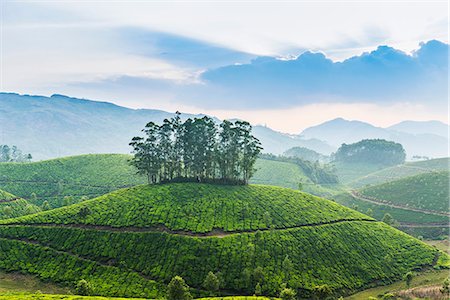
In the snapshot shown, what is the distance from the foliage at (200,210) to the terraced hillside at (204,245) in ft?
0.94

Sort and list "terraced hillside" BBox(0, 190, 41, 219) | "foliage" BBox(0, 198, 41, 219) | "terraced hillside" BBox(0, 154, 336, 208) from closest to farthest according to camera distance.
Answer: "foliage" BBox(0, 198, 41, 219) < "terraced hillside" BBox(0, 190, 41, 219) < "terraced hillside" BBox(0, 154, 336, 208)

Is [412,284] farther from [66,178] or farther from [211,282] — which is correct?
[66,178]

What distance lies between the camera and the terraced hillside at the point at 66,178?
465 ft

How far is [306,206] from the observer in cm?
10044

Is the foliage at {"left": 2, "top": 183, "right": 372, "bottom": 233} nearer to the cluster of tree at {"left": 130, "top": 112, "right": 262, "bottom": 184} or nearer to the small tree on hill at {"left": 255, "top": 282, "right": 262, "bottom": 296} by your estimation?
the cluster of tree at {"left": 130, "top": 112, "right": 262, "bottom": 184}

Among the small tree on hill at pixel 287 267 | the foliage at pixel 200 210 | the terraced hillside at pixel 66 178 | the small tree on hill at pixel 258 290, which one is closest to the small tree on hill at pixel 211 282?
the small tree on hill at pixel 258 290

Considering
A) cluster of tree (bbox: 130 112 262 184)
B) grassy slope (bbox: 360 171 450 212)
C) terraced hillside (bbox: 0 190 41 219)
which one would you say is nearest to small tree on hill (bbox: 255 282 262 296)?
cluster of tree (bbox: 130 112 262 184)

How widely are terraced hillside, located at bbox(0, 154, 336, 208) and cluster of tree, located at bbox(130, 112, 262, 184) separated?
36385 mm

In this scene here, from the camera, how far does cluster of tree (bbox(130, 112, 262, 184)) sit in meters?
115

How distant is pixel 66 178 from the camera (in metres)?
155

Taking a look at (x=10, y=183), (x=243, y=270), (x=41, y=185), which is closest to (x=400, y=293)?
(x=243, y=270)

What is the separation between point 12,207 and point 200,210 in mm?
71166

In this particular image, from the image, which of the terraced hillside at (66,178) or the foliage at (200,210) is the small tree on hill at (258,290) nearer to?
the foliage at (200,210)

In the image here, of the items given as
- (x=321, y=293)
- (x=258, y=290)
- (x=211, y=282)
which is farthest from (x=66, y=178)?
(x=321, y=293)
